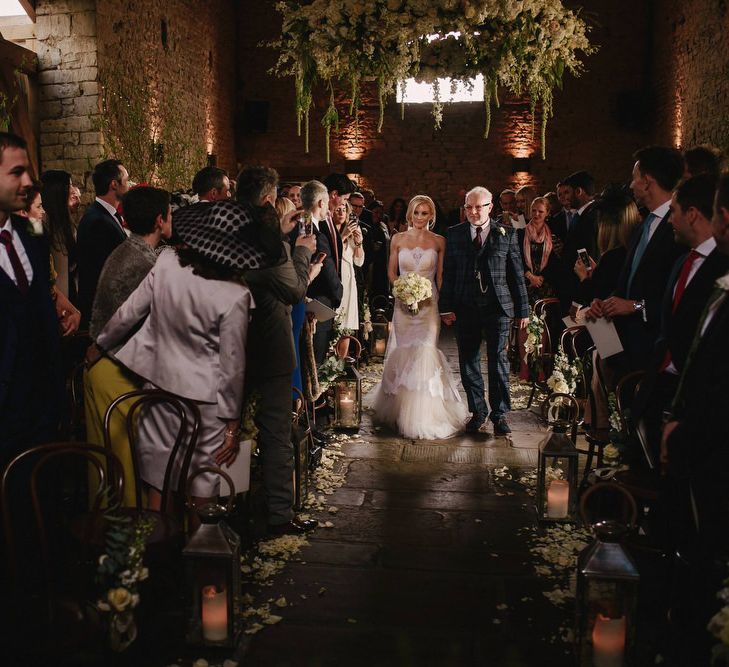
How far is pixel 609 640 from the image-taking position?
2365 mm

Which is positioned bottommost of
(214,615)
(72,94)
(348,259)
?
(214,615)

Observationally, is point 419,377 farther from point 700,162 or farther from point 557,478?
point 700,162

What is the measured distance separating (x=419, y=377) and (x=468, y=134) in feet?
36.8

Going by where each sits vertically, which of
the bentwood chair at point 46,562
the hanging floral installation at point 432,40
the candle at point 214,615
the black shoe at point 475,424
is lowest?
the black shoe at point 475,424

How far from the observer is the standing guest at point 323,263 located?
5.15 meters

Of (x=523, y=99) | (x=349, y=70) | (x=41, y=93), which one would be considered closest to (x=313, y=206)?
(x=349, y=70)

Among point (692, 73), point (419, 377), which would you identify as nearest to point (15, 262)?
point (419, 377)

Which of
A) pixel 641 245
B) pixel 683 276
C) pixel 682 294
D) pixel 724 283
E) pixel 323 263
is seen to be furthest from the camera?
pixel 323 263

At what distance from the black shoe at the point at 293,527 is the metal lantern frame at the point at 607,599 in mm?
1618

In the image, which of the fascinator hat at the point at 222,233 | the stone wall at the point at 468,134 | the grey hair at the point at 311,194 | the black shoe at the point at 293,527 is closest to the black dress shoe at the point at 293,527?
the black shoe at the point at 293,527

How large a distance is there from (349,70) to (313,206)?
58.7 inches

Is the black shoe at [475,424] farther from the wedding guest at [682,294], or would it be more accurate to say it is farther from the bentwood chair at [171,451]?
the bentwood chair at [171,451]

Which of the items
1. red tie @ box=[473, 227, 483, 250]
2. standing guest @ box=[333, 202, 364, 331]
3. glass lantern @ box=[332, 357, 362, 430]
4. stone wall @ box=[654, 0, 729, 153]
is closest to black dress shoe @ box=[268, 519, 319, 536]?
glass lantern @ box=[332, 357, 362, 430]

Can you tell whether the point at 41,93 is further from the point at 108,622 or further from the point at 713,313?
the point at 713,313
